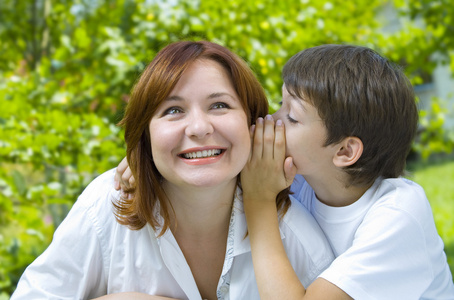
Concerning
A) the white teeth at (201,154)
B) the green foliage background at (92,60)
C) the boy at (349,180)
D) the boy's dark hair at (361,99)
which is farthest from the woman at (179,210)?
the green foliage background at (92,60)

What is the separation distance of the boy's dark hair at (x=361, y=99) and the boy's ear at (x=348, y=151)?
3 centimetres

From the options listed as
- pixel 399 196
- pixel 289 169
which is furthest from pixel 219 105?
pixel 399 196

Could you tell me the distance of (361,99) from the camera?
2.03 meters

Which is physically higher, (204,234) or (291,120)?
(291,120)

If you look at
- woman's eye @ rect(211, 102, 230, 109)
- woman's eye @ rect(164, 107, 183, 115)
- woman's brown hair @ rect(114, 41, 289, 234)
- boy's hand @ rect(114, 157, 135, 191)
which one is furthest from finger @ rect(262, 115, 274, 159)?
boy's hand @ rect(114, 157, 135, 191)

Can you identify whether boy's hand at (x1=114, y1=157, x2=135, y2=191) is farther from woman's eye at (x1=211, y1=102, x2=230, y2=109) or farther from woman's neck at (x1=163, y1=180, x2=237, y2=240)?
woman's eye at (x1=211, y1=102, x2=230, y2=109)

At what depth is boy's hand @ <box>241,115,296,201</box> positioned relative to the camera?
6.73 feet

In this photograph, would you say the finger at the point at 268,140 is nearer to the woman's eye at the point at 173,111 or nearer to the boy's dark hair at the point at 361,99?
the boy's dark hair at the point at 361,99

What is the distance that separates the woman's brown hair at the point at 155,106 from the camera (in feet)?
6.16

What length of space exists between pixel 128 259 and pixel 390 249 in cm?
107

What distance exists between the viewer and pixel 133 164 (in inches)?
81.6

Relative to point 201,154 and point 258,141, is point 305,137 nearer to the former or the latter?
point 258,141

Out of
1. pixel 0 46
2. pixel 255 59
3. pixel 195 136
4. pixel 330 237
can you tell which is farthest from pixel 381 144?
pixel 0 46

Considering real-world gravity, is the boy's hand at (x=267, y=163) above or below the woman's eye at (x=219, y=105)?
below
